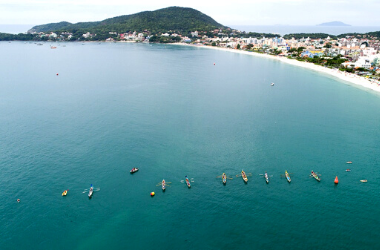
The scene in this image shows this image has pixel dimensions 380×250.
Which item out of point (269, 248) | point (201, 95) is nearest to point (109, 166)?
point (269, 248)

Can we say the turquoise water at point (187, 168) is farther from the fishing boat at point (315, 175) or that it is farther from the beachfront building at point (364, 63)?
the beachfront building at point (364, 63)

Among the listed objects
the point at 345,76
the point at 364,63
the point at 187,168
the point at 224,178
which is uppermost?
the point at 364,63

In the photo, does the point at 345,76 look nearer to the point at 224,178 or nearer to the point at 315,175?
the point at 315,175

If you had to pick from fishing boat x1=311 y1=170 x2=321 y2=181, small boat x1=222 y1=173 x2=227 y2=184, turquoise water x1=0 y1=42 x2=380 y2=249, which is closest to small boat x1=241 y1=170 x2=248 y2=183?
turquoise water x1=0 y1=42 x2=380 y2=249

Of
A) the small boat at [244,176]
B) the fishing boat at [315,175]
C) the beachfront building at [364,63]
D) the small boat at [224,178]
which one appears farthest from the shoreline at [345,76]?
the small boat at [224,178]

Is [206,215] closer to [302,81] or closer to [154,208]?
[154,208]

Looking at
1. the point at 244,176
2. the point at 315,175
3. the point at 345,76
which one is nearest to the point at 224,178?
the point at 244,176

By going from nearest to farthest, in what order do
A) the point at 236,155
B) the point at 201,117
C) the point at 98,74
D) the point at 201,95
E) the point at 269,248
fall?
the point at 269,248
the point at 236,155
the point at 201,117
the point at 201,95
the point at 98,74

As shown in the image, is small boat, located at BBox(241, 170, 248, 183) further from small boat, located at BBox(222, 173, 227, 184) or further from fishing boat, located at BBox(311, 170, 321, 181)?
fishing boat, located at BBox(311, 170, 321, 181)
